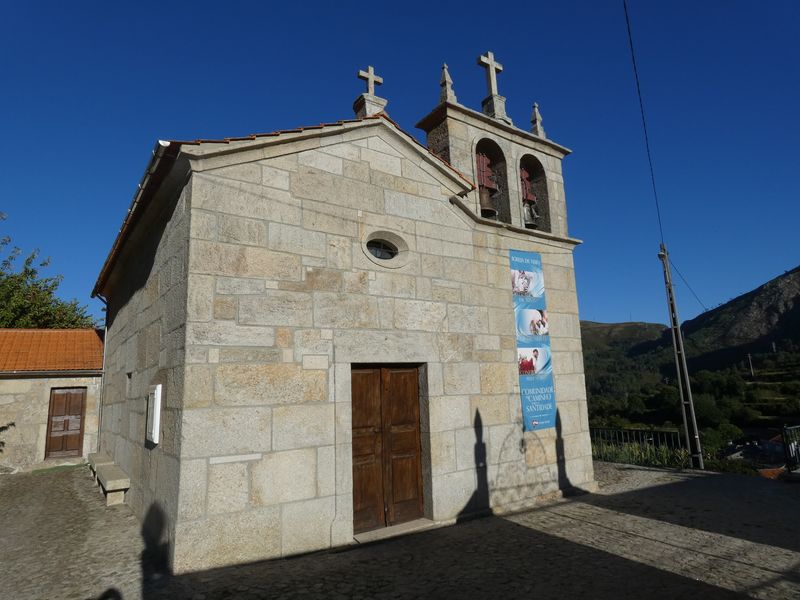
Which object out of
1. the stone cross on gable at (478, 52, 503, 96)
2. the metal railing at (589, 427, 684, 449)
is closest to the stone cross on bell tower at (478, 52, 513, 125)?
the stone cross on gable at (478, 52, 503, 96)

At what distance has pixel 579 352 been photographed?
791 centimetres

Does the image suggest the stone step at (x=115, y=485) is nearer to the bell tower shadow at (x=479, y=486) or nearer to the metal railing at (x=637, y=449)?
the bell tower shadow at (x=479, y=486)

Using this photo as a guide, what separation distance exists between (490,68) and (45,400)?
12.6 m

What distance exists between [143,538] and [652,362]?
296 ft

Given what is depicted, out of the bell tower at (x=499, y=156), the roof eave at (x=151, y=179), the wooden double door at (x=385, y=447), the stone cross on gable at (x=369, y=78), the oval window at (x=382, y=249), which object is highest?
the stone cross on gable at (x=369, y=78)

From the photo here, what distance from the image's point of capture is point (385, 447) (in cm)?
555

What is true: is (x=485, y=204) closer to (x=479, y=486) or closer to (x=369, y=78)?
(x=369, y=78)

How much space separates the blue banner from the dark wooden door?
11057 mm

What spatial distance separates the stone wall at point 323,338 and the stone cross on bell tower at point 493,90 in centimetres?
237

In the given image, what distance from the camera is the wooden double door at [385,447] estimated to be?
5.34 meters

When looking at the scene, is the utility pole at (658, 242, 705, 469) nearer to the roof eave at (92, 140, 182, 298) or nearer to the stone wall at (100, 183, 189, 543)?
the stone wall at (100, 183, 189, 543)

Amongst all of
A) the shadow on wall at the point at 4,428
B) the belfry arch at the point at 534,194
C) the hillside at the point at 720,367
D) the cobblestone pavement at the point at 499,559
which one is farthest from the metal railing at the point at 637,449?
the hillside at the point at 720,367

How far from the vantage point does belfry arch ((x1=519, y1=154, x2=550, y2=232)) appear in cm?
835

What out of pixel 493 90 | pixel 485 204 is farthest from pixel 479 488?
pixel 493 90
